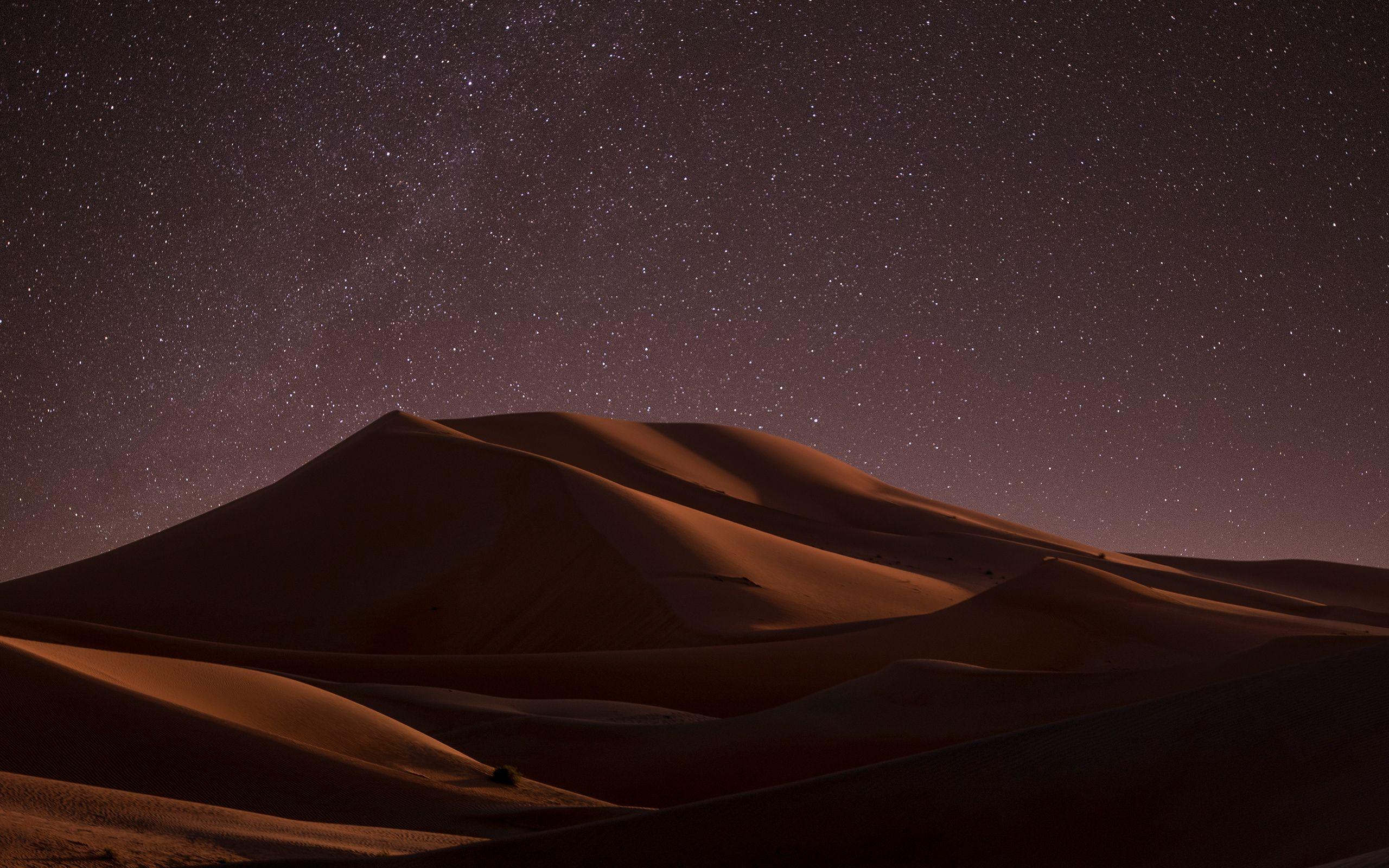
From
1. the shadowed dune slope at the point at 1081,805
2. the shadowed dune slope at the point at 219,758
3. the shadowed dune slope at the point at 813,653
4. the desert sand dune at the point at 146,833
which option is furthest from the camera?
the shadowed dune slope at the point at 813,653

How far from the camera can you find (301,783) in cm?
Answer: 663

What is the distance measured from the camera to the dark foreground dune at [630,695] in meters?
4.92

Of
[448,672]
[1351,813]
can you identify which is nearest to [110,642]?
[448,672]

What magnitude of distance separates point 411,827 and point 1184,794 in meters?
4.47

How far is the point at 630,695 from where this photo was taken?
15148 mm

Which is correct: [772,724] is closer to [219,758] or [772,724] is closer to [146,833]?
[219,758]

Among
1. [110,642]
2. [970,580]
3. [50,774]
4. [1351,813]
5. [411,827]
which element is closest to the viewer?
[1351,813]

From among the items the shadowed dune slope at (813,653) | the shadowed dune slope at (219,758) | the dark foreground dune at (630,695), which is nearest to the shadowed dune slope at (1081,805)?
the dark foreground dune at (630,695)

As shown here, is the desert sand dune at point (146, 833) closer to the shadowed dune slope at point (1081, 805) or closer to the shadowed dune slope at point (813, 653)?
the shadowed dune slope at point (1081, 805)

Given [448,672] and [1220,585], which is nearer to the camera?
[448,672]

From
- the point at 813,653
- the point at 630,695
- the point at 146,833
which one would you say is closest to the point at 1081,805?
the point at 146,833

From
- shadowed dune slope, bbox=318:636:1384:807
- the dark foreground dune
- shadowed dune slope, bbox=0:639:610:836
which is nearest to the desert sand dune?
the dark foreground dune

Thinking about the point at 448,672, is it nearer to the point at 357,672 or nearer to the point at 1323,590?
the point at 357,672

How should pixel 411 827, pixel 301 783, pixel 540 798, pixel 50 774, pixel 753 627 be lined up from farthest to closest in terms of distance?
pixel 753 627
pixel 540 798
pixel 301 783
pixel 411 827
pixel 50 774
